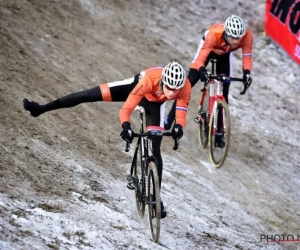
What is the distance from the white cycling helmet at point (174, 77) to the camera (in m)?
7.22

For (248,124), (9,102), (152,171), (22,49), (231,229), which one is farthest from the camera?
(248,124)

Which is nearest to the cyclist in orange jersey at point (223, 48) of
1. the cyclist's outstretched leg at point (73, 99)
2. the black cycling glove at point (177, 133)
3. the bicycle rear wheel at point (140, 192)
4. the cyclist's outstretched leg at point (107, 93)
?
the cyclist's outstretched leg at point (107, 93)

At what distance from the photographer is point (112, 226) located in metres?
7.55

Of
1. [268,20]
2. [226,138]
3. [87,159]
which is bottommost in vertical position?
[87,159]

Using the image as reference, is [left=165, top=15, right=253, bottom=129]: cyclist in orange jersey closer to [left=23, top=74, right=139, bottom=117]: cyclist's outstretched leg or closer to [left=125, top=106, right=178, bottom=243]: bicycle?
[left=23, top=74, right=139, bottom=117]: cyclist's outstretched leg

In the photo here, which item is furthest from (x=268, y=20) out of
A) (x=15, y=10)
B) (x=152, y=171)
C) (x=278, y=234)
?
(x=152, y=171)

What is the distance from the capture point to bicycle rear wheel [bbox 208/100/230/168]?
10.1 metres

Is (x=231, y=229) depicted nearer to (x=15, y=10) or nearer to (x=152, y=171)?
(x=152, y=171)

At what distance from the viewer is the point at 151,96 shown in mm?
7727

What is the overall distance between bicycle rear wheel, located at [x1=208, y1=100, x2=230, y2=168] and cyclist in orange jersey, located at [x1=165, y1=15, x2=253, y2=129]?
1.87 feet

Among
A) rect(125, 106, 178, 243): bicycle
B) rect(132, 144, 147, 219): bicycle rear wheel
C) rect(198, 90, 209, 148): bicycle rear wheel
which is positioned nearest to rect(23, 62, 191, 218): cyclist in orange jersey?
rect(125, 106, 178, 243): bicycle

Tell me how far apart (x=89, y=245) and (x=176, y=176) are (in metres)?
3.27

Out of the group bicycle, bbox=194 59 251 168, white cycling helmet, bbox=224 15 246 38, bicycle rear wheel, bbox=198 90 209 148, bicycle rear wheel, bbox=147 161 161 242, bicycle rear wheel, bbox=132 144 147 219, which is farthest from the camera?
bicycle rear wheel, bbox=198 90 209 148

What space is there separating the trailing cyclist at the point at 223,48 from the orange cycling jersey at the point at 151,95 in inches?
89.0
